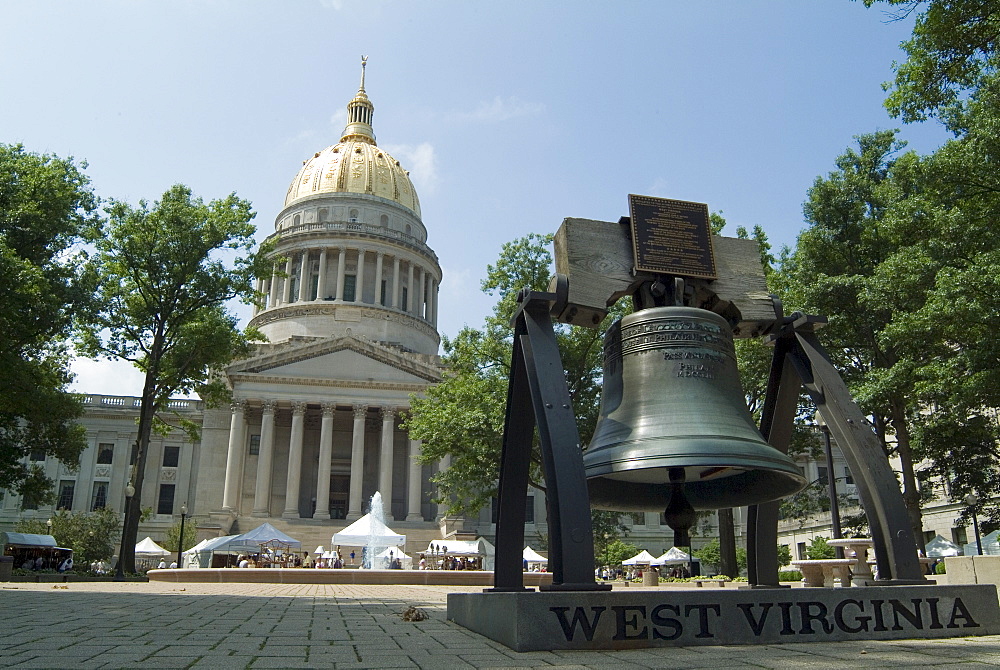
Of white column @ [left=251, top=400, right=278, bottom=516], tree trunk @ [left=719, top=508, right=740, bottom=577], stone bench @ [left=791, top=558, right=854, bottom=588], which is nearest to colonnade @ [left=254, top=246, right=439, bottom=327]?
white column @ [left=251, top=400, right=278, bottom=516]

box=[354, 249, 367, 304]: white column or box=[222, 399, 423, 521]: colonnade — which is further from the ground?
box=[354, 249, 367, 304]: white column

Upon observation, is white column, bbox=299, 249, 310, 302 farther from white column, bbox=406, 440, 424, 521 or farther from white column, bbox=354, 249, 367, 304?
white column, bbox=406, 440, 424, 521

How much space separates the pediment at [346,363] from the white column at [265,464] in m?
3.13

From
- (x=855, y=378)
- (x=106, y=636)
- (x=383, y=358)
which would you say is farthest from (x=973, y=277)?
(x=383, y=358)

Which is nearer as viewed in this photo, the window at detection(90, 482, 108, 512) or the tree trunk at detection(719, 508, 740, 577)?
the tree trunk at detection(719, 508, 740, 577)

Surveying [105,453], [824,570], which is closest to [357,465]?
[105,453]

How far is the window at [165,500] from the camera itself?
196 ft

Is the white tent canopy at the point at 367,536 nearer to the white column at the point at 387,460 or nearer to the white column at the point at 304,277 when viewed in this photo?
the white column at the point at 387,460

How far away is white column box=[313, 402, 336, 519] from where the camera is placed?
2050 inches

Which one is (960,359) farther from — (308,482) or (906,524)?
(308,482)

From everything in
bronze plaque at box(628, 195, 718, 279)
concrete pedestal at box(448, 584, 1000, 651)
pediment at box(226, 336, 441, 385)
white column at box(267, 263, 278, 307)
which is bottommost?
concrete pedestal at box(448, 584, 1000, 651)

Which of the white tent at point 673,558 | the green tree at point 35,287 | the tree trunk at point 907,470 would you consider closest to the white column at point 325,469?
the white tent at point 673,558

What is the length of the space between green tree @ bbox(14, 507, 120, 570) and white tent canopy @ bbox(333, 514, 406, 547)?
2183 centimetres

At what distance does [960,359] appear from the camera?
17.3 meters
